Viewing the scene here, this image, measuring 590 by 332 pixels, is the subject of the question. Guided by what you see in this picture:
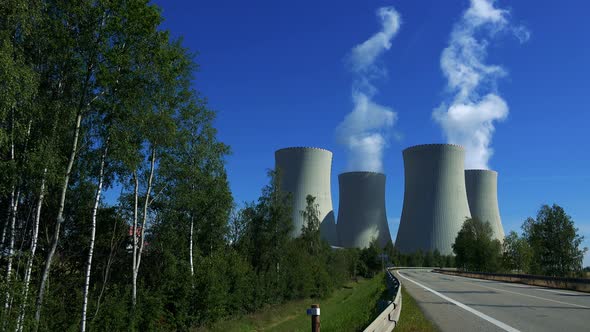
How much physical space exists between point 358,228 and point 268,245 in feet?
95.8

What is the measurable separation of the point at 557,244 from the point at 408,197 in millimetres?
16137

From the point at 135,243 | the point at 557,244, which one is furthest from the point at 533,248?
the point at 135,243

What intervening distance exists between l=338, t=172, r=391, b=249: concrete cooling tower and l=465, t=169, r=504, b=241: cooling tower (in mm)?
10038

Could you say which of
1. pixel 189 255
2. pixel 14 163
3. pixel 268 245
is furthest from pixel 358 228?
pixel 14 163

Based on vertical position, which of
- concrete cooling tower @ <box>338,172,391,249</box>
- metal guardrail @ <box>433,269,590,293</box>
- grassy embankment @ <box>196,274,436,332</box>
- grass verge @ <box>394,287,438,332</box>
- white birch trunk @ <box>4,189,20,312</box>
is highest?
concrete cooling tower @ <box>338,172,391,249</box>

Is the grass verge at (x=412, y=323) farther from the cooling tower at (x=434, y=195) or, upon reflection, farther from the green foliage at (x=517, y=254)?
the green foliage at (x=517, y=254)

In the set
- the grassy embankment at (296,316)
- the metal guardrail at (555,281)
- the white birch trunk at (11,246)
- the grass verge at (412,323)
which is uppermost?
the white birch trunk at (11,246)

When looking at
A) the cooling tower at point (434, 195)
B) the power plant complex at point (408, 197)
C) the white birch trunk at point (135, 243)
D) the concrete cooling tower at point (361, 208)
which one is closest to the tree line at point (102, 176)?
the white birch trunk at point (135, 243)

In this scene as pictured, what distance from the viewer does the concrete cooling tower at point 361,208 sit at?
4878 centimetres

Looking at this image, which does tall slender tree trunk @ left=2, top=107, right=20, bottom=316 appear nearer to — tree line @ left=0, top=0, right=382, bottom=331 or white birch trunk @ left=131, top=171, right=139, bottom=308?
tree line @ left=0, top=0, right=382, bottom=331

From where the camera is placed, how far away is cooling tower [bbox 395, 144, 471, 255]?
4281 cm

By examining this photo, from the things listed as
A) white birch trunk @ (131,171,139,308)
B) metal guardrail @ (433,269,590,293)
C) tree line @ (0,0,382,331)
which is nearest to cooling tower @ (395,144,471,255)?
metal guardrail @ (433,269,590,293)

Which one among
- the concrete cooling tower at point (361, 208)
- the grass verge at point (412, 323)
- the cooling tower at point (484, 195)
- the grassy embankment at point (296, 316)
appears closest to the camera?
the grass verge at point (412, 323)

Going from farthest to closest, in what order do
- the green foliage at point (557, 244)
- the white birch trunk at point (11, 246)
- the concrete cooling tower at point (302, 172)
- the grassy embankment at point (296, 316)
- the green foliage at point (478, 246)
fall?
1. the green foliage at point (478, 246)
2. the concrete cooling tower at point (302, 172)
3. the green foliage at point (557, 244)
4. the grassy embankment at point (296, 316)
5. the white birch trunk at point (11, 246)
